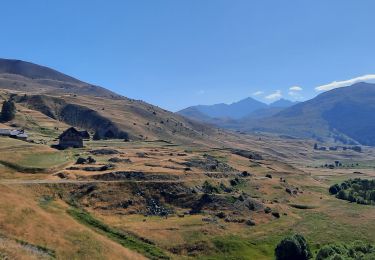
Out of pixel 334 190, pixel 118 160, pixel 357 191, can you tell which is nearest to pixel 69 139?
pixel 118 160

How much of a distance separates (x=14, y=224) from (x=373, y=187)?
123m

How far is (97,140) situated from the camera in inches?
7067

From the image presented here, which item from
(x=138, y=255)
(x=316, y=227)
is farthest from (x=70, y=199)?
(x=316, y=227)

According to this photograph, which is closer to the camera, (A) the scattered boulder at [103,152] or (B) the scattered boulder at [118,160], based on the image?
(B) the scattered boulder at [118,160]

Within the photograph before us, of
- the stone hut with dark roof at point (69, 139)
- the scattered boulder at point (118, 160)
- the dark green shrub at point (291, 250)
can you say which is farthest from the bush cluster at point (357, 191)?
the stone hut with dark roof at point (69, 139)

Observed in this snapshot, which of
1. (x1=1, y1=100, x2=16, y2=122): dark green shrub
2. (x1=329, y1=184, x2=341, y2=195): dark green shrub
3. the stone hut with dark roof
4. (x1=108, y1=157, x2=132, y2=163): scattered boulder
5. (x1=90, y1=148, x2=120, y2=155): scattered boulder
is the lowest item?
(x1=329, y1=184, x2=341, y2=195): dark green shrub

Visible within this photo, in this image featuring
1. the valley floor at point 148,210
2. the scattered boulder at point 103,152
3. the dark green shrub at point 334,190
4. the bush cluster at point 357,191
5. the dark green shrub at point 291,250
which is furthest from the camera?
the dark green shrub at point 334,190

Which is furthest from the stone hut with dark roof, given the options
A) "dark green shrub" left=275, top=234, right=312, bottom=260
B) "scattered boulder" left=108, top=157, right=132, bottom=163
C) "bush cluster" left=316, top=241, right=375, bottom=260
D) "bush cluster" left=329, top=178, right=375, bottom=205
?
"bush cluster" left=316, top=241, right=375, bottom=260

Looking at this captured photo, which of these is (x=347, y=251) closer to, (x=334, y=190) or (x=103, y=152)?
(x=334, y=190)

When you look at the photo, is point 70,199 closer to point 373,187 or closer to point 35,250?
point 35,250

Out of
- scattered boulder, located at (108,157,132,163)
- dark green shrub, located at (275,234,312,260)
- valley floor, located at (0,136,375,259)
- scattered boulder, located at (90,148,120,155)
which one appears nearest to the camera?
valley floor, located at (0,136,375,259)

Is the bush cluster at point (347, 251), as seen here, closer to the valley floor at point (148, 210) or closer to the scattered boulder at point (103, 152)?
the valley floor at point (148, 210)

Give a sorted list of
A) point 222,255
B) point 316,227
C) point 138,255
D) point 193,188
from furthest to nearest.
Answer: point 193,188 < point 316,227 < point 222,255 < point 138,255

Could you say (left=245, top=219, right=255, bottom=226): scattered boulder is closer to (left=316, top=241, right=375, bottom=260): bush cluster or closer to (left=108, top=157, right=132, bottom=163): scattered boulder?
(left=316, top=241, right=375, bottom=260): bush cluster
